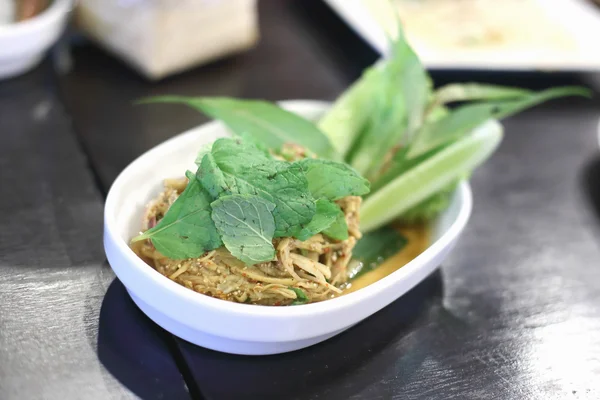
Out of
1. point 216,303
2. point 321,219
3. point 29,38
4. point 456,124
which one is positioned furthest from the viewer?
point 29,38

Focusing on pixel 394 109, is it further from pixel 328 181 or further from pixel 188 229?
pixel 188 229

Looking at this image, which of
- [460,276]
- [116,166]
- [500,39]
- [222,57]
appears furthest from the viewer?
[500,39]

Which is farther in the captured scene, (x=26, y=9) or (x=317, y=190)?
(x=26, y=9)

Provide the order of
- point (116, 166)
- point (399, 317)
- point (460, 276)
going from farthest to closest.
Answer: point (116, 166), point (460, 276), point (399, 317)

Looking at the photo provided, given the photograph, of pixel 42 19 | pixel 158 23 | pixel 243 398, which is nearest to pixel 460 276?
pixel 243 398

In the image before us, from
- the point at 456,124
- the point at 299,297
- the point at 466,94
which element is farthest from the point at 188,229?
the point at 466,94

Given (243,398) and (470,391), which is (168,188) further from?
(470,391)

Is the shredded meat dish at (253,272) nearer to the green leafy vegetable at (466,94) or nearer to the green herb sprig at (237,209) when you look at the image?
the green herb sprig at (237,209)
